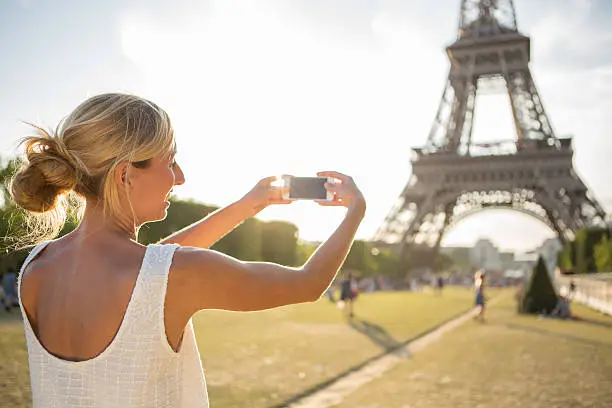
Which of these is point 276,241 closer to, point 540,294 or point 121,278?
point 540,294

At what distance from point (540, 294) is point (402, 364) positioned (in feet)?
46.7

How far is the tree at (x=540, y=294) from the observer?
22.8 meters

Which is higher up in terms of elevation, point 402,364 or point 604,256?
point 604,256

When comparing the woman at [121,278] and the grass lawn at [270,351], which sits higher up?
the woman at [121,278]

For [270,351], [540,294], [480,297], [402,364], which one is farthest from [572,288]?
[402,364]

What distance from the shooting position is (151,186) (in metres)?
1.67

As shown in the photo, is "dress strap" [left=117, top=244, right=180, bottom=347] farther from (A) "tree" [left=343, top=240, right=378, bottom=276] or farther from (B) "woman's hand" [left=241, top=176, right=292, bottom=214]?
(A) "tree" [left=343, top=240, right=378, bottom=276]

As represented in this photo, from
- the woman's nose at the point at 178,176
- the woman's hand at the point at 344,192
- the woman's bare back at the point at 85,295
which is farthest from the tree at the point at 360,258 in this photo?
the woman's bare back at the point at 85,295

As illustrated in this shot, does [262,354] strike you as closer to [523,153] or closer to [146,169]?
[146,169]

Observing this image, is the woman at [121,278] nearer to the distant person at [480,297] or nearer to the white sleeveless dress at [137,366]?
the white sleeveless dress at [137,366]

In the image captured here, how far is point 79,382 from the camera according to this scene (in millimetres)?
1526

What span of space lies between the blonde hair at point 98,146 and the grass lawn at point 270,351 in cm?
574

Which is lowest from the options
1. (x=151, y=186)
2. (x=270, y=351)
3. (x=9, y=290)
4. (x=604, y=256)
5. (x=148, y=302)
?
(x=270, y=351)

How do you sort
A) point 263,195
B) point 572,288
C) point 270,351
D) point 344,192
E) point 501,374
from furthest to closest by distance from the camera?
point 572,288, point 270,351, point 501,374, point 263,195, point 344,192
